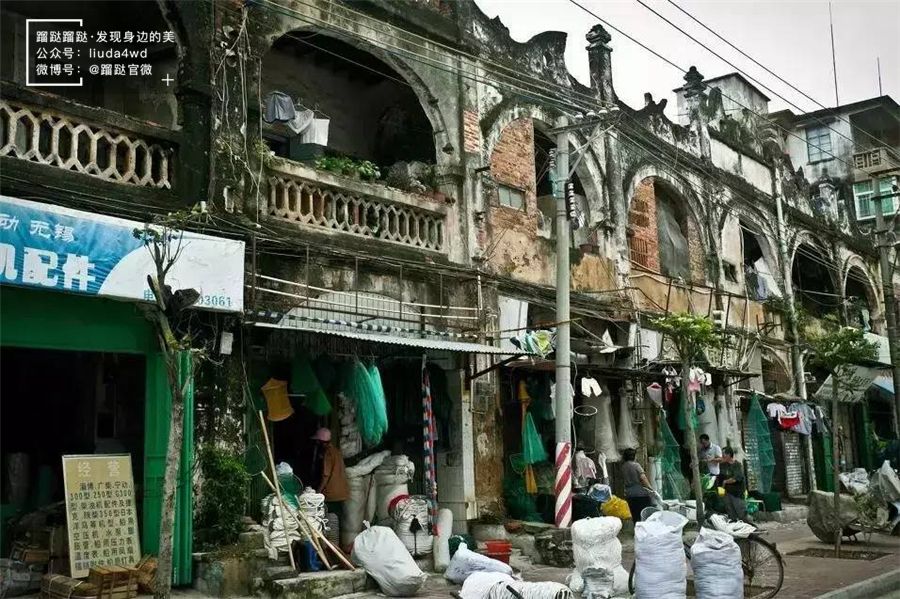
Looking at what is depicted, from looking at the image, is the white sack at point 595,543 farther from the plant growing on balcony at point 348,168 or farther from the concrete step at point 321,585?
the plant growing on balcony at point 348,168

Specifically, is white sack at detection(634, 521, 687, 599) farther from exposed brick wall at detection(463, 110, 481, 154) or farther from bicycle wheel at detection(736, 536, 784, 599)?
exposed brick wall at detection(463, 110, 481, 154)

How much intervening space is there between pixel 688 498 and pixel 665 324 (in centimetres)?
638

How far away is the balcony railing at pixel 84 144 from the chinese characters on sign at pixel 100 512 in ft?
9.81

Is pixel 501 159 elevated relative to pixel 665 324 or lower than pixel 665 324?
elevated

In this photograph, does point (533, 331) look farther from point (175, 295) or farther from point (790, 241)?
point (790, 241)

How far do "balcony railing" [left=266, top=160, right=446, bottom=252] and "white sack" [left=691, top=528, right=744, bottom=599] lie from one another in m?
6.05

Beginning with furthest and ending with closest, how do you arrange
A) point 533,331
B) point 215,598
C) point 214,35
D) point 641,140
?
point 641,140
point 533,331
point 214,35
point 215,598

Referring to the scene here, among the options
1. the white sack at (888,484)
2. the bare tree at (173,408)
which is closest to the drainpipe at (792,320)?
the white sack at (888,484)

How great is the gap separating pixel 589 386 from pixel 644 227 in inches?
203

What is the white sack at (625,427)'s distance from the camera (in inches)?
606

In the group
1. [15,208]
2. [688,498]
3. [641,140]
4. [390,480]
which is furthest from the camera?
[641,140]

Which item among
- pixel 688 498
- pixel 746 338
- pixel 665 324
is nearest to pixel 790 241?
pixel 746 338

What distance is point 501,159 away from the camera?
1453 cm

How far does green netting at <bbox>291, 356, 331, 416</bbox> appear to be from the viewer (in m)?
10.8
